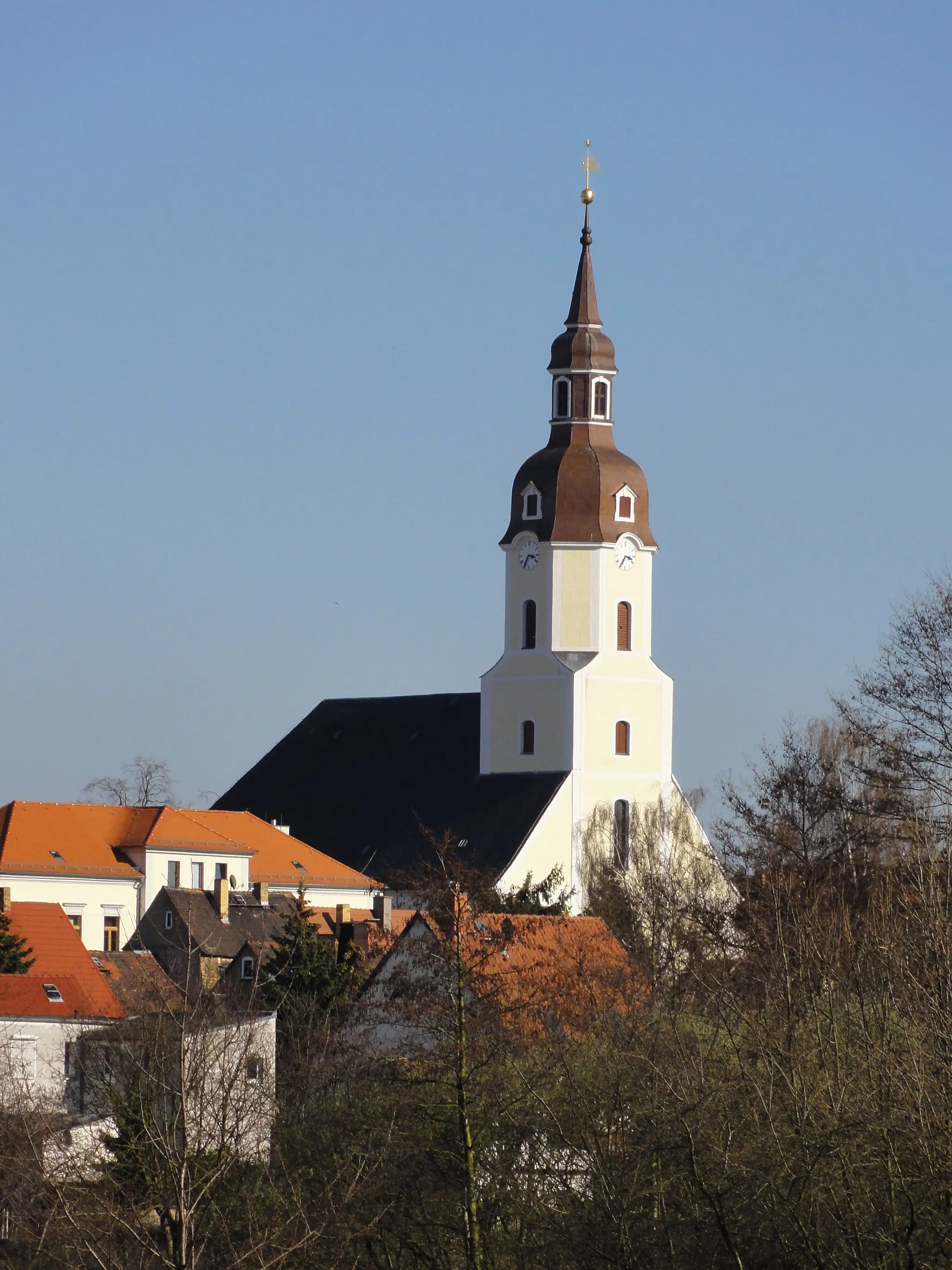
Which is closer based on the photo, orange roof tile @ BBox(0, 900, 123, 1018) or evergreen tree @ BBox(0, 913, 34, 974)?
orange roof tile @ BBox(0, 900, 123, 1018)

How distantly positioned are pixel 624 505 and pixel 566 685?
17.3ft

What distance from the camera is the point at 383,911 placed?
58938 millimetres

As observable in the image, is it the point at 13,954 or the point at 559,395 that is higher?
the point at 559,395

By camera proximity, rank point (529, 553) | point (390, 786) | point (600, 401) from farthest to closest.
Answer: point (390, 786) < point (600, 401) < point (529, 553)

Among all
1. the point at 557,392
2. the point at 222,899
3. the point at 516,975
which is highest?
the point at 557,392

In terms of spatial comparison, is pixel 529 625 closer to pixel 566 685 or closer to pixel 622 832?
pixel 566 685

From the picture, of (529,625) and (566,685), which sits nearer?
(566,685)

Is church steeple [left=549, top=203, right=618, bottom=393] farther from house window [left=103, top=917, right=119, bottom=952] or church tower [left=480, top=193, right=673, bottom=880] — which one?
house window [left=103, top=917, right=119, bottom=952]

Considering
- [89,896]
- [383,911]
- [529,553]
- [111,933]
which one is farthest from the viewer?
[529,553]

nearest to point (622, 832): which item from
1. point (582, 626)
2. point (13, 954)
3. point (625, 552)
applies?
point (582, 626)

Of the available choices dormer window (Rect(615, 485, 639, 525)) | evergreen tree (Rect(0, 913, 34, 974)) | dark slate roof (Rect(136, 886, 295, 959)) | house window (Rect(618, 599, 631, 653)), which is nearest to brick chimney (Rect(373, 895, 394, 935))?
dark slate roof (Rect(136, 886, 295, 959))

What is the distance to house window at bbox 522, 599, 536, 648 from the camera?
67.2 m

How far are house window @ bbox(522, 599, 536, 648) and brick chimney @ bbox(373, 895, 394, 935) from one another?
790 centimetres

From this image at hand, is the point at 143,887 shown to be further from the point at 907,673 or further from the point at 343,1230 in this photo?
the point at 343,1230
